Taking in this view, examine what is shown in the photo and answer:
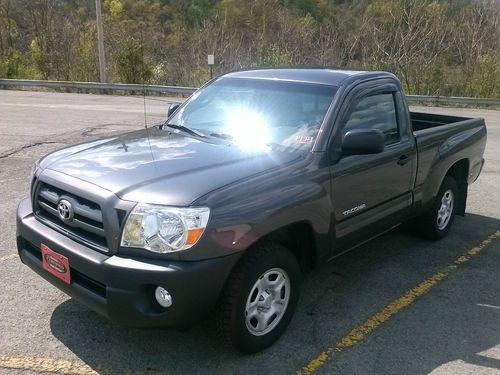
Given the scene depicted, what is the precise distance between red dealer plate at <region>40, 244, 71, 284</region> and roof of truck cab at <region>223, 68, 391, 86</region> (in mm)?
2188

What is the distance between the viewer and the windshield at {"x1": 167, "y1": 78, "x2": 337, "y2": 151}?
364 cm

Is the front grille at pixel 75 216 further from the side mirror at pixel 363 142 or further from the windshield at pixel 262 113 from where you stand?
the side mirror at pixel 363 142

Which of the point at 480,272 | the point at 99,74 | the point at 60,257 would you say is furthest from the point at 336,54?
the point at 60,257

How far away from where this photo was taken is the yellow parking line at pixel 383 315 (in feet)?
10.2

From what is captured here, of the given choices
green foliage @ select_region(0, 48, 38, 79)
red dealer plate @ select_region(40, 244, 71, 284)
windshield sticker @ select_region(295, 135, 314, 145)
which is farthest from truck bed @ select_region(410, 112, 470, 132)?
green foliage @ select_region(0, 48, 38, 79)

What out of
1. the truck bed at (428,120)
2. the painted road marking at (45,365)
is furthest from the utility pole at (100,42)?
the painted road marking at (45,365)

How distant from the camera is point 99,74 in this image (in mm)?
21562

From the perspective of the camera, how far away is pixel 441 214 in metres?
5.21

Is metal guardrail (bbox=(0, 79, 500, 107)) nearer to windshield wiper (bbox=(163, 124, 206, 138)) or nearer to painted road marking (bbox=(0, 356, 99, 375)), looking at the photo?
windshield wiper (bbox=(163, 124, 206, 138))

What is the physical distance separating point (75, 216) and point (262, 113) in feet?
5.29

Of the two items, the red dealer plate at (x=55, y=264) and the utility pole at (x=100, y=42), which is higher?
the utility pole at (x=100, y=42)

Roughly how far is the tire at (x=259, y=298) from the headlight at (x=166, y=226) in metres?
0.40

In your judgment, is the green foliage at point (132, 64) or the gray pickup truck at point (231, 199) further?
the green foliage at point (132, 64)

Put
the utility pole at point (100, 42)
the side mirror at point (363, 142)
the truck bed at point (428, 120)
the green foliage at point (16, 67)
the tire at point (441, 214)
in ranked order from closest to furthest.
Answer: the side mirror at point (363, 142) → the tire at point (441, 214) → the truck bed at point (428, 120) → the utility pole at point (100, 42) → the green foliage at point (16, 67)
